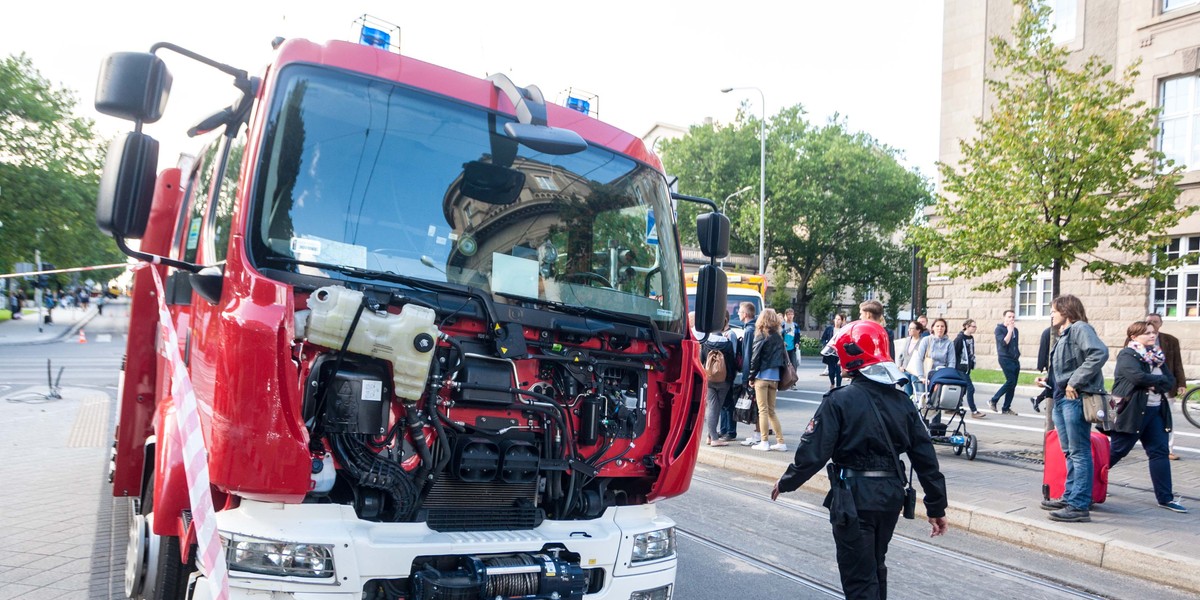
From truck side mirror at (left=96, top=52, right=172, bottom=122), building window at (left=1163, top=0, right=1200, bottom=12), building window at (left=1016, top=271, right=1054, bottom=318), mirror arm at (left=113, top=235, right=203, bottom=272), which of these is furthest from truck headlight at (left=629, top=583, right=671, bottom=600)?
building window at (left=1163, top=0, right=1200, bottom=12)

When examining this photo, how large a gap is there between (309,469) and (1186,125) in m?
24.2

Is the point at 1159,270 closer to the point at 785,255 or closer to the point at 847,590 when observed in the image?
the point at 847,590

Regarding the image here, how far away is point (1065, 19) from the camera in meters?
23.1

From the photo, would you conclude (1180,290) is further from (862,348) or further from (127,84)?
(127,84)

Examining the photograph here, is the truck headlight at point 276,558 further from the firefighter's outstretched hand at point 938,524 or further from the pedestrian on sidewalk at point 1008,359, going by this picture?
the pedestrian on sidewalk at point 1008,359

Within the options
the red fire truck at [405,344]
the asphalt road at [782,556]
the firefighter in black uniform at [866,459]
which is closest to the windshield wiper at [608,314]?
the red fire truck at [405,344]

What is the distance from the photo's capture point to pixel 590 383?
12.1ft

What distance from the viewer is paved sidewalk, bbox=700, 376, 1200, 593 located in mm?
5605

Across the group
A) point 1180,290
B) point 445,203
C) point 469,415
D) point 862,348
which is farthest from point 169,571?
point 1180,290

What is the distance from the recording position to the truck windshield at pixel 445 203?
323 cm

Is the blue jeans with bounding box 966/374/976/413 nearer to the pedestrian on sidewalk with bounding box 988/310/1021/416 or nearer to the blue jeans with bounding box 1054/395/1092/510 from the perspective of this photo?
the pedestrian on sidewalk with bounding box 988/310/1021/416

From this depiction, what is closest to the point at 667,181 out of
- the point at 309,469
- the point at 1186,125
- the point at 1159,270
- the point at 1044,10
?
the point at 309,469

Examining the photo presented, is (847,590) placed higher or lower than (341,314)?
lower

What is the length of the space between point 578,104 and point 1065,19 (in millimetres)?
23824
